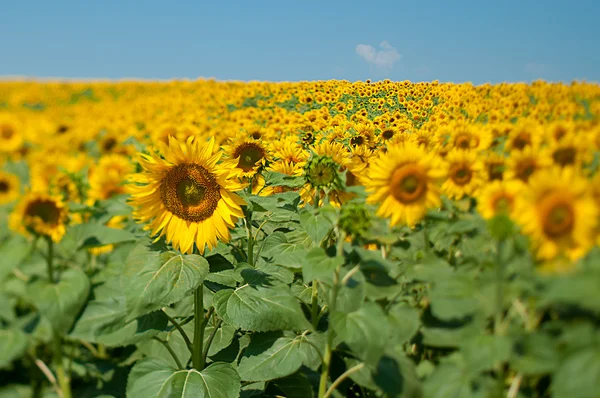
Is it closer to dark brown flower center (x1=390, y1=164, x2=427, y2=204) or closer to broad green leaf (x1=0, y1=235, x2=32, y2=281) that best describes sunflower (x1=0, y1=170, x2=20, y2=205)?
broad green leaf (x1=0, y1=235, x2=32, y2=281)

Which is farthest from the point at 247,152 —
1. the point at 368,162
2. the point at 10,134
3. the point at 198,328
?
the point at 10,134

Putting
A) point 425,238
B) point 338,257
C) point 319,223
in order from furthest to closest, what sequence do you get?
point 319,223, point 338,257, point 425,238

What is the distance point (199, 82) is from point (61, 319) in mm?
9828

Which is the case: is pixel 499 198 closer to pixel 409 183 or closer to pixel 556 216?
pixel 556 216

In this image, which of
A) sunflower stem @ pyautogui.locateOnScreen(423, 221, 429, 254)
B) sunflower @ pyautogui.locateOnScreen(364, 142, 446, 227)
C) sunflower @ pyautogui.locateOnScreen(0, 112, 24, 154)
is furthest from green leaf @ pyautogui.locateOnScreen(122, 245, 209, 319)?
sunflower @ pyautogui.locateOnScreen(0, 112, 24, 154)

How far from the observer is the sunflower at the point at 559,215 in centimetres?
85

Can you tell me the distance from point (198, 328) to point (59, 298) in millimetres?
687

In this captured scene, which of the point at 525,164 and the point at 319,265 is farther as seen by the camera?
the point at 319,265

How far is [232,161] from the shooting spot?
8.14ft

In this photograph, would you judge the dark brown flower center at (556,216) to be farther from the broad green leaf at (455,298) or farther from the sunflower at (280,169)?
the sunflower at (280,169)

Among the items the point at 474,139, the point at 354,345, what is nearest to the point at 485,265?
the point at 354,345

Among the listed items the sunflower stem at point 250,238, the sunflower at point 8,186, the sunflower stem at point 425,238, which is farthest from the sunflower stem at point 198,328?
the sunflower at point 8,186

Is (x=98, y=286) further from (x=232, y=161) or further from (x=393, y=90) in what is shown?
(x=393, y=90)

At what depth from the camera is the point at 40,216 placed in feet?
8.66
